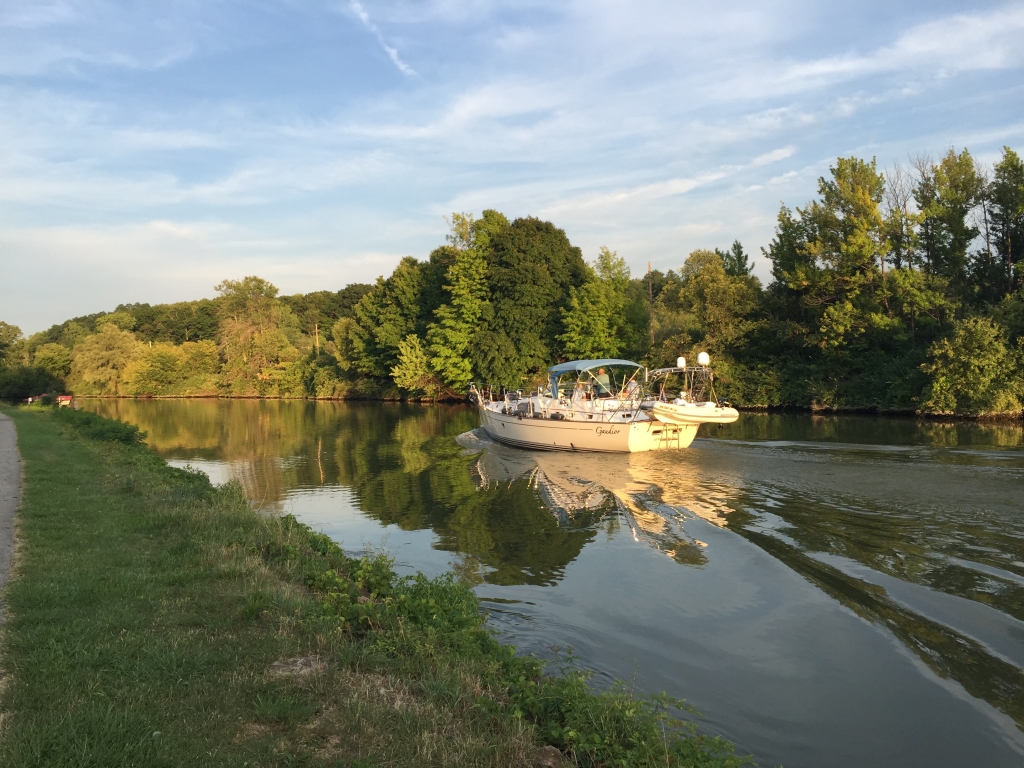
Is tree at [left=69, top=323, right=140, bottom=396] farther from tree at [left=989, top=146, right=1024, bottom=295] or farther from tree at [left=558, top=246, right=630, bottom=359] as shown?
tree at [left=989, top=146, right=1024, bottom=295]

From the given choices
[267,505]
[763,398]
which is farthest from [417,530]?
[763,398]

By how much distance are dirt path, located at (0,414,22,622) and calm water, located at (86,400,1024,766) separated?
16.8ft

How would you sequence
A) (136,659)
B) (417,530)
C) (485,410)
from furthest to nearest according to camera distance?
(485,410) → (417,530) → (136,659)

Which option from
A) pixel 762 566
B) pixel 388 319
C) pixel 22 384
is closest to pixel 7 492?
pixel 762 566

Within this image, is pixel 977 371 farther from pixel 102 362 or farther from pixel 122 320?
pixel 122 320

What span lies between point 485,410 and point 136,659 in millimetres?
26754

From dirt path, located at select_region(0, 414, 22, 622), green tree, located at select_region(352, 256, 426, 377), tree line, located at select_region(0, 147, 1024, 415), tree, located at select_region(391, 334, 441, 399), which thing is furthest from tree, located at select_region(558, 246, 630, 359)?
dirt path, located at select_region(0, 414, 22, 622)

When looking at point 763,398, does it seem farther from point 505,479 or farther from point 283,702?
point 283,702

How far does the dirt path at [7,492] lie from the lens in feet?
27.2

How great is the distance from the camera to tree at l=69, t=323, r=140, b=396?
261 ft

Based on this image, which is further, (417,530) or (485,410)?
(485,410)

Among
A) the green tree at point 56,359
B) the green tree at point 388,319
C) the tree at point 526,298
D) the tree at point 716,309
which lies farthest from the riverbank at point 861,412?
the green tree at point 56,359

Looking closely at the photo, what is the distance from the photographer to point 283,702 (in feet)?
16.4

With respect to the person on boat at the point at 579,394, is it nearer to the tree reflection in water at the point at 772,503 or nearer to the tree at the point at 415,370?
the tree reflection in water at the point at 772,503
